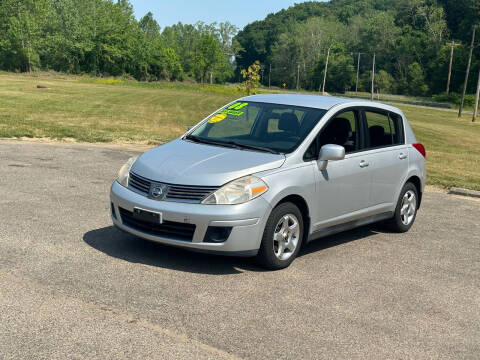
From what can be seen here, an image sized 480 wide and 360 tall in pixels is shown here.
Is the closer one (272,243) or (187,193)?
(187,193)

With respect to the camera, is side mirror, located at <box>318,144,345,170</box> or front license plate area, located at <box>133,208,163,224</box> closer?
front license plate area, located at <box>133,208,163,224</box>

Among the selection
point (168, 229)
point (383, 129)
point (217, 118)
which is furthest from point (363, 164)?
point (168, 229)

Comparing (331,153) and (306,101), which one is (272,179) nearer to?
(331,153)

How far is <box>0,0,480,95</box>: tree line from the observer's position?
11175 cm

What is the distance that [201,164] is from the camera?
618 cm

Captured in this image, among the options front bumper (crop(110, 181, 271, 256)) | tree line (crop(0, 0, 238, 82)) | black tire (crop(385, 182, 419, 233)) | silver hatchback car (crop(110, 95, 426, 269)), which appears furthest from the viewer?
tree line (crop(0, 0, 238, 82))

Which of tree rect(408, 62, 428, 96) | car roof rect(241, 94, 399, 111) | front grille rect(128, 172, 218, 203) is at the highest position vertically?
car roof rect(241, 94, 399, 111)

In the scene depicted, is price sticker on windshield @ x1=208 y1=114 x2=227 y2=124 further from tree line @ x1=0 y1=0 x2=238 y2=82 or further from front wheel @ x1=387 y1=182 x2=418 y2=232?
tree line @ x1=0 y1=0 x2=238 y2=82

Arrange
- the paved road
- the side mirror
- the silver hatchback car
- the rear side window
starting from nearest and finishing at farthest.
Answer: the paved road, the silver hatchback car, the side mirror, the rear side window

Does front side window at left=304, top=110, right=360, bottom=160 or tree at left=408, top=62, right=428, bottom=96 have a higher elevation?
front side window at left=304, top=110, right=360, bottom=160

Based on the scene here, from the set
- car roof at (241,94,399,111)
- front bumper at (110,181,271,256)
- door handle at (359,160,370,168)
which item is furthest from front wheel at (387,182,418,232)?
front bumper at (110,181,271,256)

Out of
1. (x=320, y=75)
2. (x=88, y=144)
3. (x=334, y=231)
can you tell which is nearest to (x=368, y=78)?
(x=320, y=75)

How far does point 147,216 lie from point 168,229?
0.25m

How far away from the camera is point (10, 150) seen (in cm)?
1388
